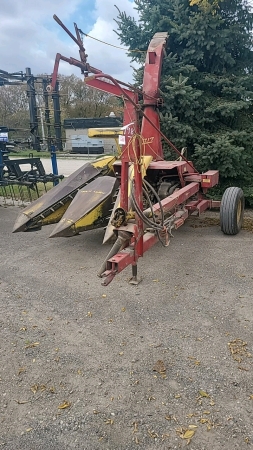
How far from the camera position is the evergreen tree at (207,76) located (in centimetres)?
686

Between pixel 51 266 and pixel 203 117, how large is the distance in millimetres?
4428

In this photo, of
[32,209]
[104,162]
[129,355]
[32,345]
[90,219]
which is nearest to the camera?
[129,355]

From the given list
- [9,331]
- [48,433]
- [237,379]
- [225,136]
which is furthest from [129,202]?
[225,136]

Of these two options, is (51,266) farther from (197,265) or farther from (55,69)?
(55,69)

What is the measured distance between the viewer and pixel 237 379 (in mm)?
2561

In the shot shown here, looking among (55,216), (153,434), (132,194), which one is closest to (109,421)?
(153,434)

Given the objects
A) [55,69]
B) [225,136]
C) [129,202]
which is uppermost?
[55,69]

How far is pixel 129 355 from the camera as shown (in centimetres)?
287

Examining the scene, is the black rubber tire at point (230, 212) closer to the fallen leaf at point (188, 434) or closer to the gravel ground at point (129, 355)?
the gravel ground at point (129, 355)

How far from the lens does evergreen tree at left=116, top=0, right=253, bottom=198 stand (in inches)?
270

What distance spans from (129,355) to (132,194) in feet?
4.56

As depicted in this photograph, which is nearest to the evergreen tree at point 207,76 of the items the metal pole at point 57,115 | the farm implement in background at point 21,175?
the metal pole at point 57,115

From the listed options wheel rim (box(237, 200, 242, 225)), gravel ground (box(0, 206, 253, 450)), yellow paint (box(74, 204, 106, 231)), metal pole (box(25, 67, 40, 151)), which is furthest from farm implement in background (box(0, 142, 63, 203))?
wheel rim (box(237, 200, 242, 225))

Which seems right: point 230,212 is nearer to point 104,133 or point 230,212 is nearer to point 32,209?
point 104,133
